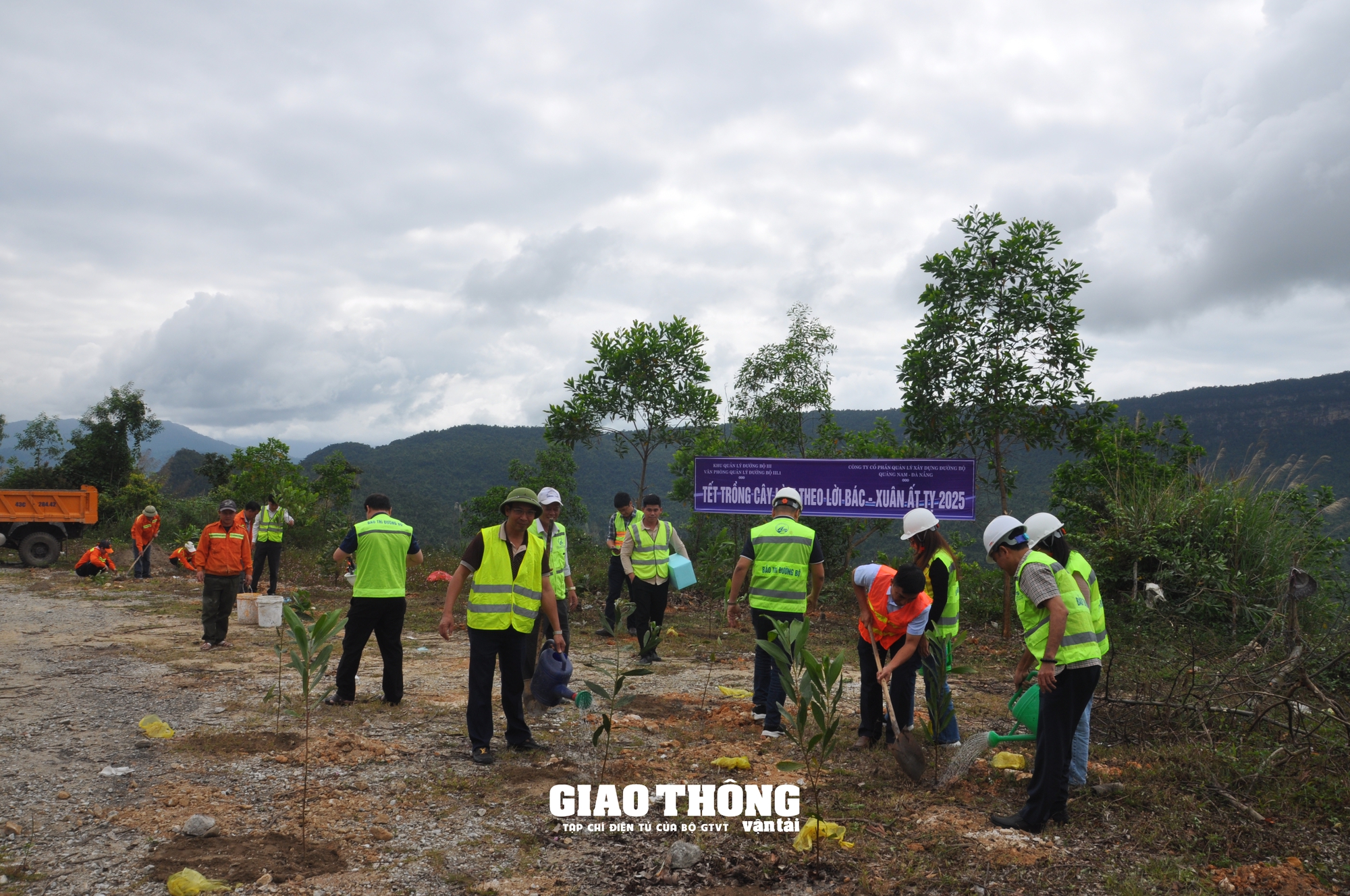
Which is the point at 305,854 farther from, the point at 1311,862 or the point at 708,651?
the point at 708,651

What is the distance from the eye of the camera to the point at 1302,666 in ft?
15.0

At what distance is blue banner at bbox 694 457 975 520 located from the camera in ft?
32.3

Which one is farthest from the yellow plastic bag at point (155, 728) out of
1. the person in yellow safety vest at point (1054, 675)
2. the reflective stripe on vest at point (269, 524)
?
the reflective stripe on vest at point (269, 524)

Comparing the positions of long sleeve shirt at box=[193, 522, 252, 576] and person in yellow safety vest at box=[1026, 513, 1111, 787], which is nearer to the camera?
person in yellow safety vest at box=[1026, 513, 1111, 787]

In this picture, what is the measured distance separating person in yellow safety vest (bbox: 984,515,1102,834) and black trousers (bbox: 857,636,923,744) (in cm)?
114

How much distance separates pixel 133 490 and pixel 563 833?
26.2 meters

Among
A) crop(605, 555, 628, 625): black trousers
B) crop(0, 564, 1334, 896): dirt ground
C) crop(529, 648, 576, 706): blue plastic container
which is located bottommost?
crop(0, 564, 1334, 896): dirt ground

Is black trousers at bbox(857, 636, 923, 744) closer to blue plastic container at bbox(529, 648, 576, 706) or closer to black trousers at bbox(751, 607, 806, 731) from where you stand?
black trousers at bbox(751, 607, 806, 731)

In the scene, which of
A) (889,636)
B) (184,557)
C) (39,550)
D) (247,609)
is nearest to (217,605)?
(247,609)

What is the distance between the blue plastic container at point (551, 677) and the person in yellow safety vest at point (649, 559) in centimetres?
238

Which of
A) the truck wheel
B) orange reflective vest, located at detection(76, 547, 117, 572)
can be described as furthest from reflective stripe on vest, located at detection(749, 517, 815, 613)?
the truck wheel

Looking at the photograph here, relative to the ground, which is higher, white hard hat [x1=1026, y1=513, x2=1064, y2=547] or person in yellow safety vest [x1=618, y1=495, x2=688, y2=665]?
white hard hat [x1=1026, y1=513, x2=1064, y2=547]

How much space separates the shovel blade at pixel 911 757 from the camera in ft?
14.9

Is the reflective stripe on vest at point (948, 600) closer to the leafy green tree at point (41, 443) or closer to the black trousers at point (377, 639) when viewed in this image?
the black trousers at point (377, 639)
